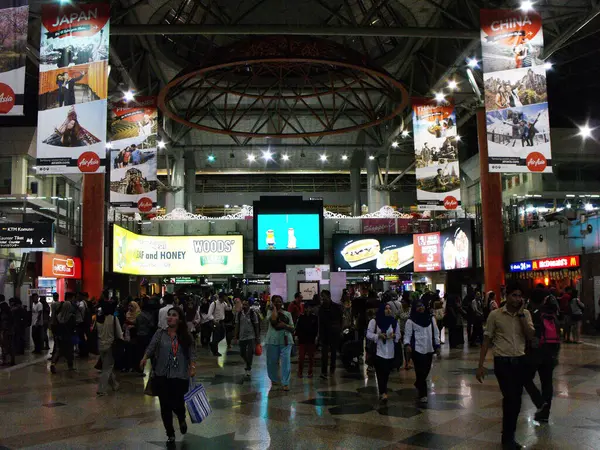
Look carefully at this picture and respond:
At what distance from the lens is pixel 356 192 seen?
148 feet

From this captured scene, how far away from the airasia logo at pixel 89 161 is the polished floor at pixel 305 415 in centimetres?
472

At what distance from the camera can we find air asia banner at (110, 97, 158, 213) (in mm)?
23000

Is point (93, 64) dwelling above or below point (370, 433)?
above

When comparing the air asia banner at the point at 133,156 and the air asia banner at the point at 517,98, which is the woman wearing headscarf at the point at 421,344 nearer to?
the air asia banner at the point at 517,98

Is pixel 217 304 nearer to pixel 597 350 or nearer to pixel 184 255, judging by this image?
pixel 597 350

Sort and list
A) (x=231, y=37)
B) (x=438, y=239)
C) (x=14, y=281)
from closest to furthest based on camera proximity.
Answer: (x=14, y=281), (x=231, y=37), (x=438, y=239)

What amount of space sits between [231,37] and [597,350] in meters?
20.7

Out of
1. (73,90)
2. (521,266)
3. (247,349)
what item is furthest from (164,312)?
(521,266)

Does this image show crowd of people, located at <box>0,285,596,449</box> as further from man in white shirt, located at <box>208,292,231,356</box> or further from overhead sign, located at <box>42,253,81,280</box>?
overhead sign, located at <box>42,253,81,280</box>

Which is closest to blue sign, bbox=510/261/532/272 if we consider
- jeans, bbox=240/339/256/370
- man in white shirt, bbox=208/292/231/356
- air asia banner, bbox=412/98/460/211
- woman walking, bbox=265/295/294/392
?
air asia banner, bbox=412/98/460/211

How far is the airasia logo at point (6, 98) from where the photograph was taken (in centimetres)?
1311

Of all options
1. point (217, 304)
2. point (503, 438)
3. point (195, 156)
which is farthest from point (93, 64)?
point (195, 156)

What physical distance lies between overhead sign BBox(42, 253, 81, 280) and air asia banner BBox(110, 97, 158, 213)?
2649mm

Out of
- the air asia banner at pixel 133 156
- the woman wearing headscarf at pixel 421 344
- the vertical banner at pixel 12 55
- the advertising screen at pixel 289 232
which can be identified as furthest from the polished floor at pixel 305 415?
the advertising screen at pixel 289 232
